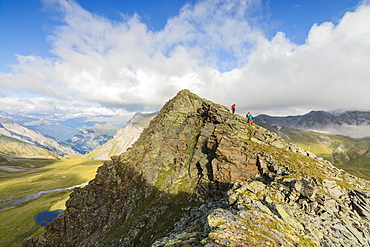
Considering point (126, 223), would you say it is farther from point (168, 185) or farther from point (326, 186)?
point (326, 186)

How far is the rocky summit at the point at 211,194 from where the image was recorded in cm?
1647

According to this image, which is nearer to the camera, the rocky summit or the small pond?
the rocky summit

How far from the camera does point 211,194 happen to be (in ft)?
100

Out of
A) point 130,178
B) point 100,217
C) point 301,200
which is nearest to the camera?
point 301,200

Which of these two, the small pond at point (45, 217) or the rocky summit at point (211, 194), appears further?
the small pond at point (45, 217)

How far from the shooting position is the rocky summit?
54.0 ft

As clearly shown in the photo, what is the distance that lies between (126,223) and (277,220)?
30.0m

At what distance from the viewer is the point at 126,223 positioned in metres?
34.0

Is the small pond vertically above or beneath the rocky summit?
beneath

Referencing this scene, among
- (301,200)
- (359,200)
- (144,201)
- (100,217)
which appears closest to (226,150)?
(301,200)

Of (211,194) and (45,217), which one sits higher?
(211,194)

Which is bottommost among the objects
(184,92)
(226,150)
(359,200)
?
(359,200)

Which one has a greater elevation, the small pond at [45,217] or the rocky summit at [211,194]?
the rocky summit at [211,194]

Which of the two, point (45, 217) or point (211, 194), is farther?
point (45, 217)
